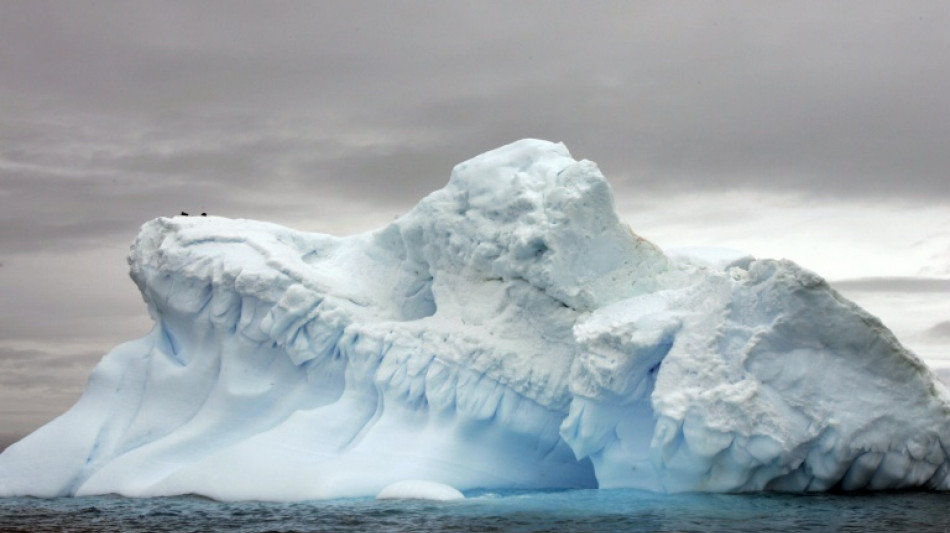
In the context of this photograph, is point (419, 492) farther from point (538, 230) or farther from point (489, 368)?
point (538, 230)

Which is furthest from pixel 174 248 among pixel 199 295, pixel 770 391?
pixel 770 391

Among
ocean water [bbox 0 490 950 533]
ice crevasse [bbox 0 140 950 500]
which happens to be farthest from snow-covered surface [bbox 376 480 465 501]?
ice crevasse [bbox 0 140 950 500]

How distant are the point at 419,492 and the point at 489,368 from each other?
2.41m

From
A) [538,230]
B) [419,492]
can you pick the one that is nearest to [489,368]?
[538,230]

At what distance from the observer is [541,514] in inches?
574

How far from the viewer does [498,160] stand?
64.2 ft

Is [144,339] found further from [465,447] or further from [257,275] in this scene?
[465,447]

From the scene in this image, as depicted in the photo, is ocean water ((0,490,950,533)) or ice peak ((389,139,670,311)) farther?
ice peak ((389,139,670,311))

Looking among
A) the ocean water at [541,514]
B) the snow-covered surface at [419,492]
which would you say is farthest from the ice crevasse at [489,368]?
the ocean water at [541,514]

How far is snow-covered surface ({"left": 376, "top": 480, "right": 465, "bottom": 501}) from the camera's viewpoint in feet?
53.6

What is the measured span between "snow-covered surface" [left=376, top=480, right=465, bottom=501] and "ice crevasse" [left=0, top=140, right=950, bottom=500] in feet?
1.60

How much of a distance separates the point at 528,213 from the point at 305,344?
4239 mm

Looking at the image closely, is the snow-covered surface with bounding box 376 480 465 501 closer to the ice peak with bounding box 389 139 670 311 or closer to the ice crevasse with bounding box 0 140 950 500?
the ice crevasse with bounding box 0 140 950 500

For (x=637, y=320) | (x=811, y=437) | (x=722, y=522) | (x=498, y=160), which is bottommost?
(x=722, y=522)
